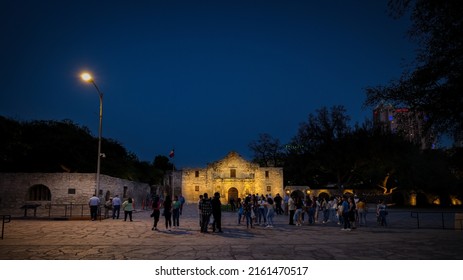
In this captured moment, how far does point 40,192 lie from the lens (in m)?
23.2

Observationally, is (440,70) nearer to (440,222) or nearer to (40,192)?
Result: (440,222)

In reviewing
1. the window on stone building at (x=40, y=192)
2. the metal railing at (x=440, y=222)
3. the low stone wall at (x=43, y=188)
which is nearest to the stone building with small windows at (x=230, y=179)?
the low stone wall at (x=43, y=188)

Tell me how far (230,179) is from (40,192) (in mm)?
33176

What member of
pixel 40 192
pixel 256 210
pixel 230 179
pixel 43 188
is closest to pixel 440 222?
pixel 256 210

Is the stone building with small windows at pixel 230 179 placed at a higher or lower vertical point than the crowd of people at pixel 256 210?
higher

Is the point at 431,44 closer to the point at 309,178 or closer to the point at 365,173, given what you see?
the point at 365,173

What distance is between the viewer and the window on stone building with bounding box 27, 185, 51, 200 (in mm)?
23172

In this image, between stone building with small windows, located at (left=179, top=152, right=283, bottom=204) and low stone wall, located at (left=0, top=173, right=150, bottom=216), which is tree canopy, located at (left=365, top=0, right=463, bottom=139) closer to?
low stone wall, located at (left=0, top=173, right=150, bottom=216)

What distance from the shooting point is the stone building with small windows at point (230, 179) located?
5388cm

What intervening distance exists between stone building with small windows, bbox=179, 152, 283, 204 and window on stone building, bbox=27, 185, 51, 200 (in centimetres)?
3177

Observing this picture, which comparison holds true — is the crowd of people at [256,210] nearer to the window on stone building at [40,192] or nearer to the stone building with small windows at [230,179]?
the window on stone building at [40,192]

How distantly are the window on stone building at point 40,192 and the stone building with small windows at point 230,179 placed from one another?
3177 centimetres

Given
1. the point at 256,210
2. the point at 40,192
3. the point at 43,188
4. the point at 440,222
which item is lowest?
the point at 440,222

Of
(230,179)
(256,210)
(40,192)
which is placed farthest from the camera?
(230,179)
